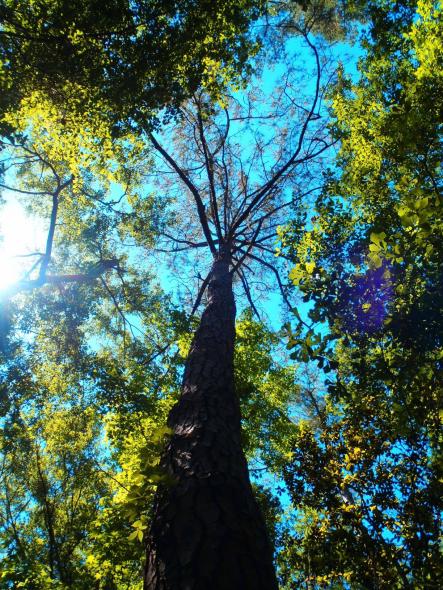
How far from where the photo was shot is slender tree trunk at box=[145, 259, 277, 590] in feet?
6.24

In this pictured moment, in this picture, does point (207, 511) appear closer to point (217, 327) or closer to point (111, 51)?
point (217, 327)

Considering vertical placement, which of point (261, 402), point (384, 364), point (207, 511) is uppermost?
point (261, 402)

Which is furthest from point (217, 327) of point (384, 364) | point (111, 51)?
point (111, 51)

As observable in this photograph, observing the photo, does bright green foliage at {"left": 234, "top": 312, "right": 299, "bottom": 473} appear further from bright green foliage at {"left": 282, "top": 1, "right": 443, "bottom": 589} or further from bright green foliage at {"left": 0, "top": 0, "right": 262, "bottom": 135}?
bright green foliage at {"left": 0, "top": 0, "right": 262, "bottom": 135}

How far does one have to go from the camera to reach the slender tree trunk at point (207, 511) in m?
1.90

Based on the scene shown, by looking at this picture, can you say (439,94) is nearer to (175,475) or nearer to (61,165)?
(175,475)

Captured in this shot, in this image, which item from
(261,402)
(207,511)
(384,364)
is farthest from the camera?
(261,402)

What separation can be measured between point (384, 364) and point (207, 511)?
2771 millimetres

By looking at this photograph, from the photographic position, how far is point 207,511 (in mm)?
2258

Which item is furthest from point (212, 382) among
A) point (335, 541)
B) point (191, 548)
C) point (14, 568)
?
point (14, 568)

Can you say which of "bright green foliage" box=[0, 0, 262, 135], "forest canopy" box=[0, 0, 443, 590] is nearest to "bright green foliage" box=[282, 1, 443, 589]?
"forest canopy" box=[0, 0, 443, 590]

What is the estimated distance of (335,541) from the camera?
5254 mm

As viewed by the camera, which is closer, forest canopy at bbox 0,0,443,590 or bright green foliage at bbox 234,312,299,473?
forest canopy at bbox 0,0,443,590

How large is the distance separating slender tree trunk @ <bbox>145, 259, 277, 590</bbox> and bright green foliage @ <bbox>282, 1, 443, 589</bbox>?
107 centimetres
